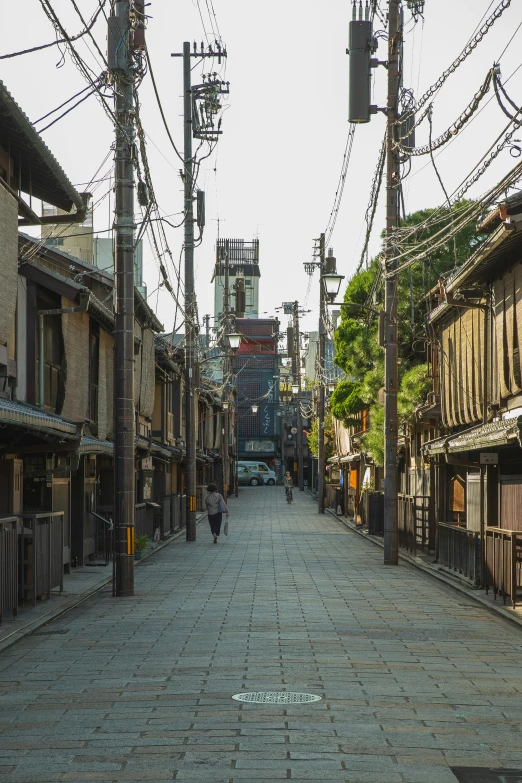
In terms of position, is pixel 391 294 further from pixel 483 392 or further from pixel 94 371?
pixel 94 371

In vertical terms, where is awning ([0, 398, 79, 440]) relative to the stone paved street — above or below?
above

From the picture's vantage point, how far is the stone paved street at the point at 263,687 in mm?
7164

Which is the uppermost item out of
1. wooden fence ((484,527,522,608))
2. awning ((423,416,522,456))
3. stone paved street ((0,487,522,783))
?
awning ((423,416,522,456))

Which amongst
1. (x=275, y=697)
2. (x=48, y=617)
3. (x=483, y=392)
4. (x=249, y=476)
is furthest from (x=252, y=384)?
(x=275, y=697)

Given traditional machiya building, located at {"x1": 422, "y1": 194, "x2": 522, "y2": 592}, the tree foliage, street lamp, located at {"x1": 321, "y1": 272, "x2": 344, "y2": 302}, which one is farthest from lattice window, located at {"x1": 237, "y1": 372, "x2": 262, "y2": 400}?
street lamp, located at {"x1": 321, "y1": 272, "x2": 344, "y2": 302}

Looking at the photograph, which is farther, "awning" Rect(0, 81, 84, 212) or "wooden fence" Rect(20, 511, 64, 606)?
"wooden fence" Rect(20, 511, 64, 606)

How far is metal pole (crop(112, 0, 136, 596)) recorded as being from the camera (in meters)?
18.0

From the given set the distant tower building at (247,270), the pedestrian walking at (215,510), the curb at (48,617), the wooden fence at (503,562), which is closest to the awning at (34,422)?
the curb at (48,617)

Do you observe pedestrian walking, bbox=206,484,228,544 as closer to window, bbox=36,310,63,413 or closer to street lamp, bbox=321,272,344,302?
street lamp, bbox=321,272,344,302

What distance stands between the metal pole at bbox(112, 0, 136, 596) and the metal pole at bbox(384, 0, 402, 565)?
7.52 metres

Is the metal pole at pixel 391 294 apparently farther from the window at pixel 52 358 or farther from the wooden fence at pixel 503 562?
the window at pixel 52 358

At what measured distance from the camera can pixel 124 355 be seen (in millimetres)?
18172

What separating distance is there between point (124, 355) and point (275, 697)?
980 centimetres

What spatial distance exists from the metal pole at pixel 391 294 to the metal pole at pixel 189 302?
9.63 meters
